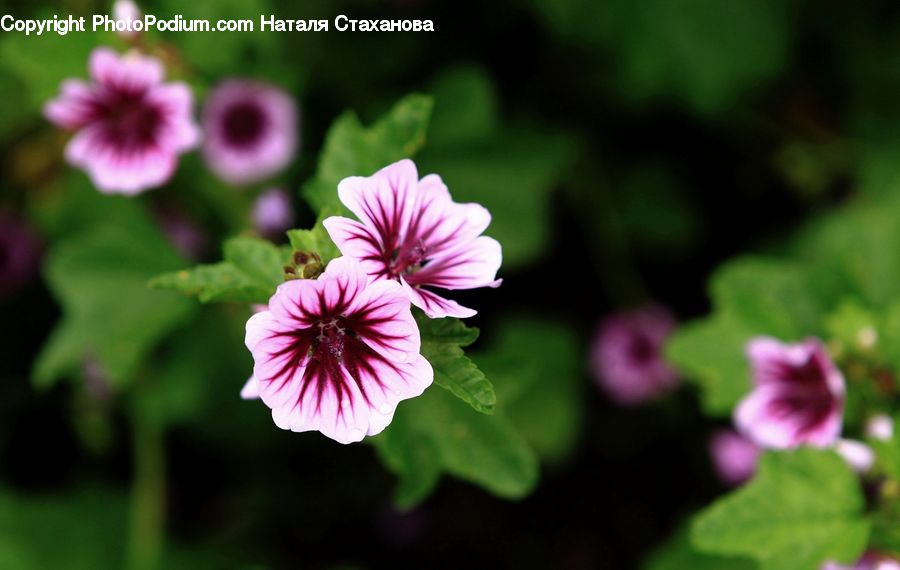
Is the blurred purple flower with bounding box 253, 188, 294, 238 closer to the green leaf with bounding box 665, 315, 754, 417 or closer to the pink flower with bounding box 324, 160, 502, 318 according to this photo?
the pink flower with bounding box 324, 160, 502, 318

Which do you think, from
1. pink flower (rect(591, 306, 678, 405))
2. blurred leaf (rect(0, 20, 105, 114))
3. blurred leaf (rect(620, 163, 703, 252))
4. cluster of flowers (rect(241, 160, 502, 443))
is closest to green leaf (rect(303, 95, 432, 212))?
cluster of flowers (rect(241, 160, 502, 443))

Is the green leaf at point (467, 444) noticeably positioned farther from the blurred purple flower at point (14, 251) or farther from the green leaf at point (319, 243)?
the blurred purple flower at point (14, 251)

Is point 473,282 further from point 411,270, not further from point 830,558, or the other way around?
point 830,558

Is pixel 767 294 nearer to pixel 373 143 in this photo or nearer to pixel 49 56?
pixel 373 143

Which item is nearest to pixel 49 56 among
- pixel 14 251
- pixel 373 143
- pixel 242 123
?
pixel 242 123

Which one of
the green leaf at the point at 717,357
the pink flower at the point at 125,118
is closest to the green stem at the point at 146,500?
the pink flower at the point at 125,118
